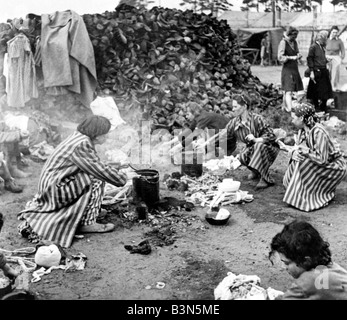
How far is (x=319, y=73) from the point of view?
9.86 m

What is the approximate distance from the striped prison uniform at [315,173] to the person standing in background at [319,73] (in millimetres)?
4591

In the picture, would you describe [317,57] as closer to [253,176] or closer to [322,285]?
[253,176]

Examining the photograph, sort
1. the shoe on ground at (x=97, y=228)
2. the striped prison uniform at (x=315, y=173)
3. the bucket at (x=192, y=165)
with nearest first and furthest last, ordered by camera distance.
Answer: the shoe on ground at (x=97, y=228) → the striped prison uniform at (x=315, y=173) → the bucket at (x=192, y=165)

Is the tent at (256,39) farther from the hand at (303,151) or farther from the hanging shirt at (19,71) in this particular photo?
the hand at (303,151)

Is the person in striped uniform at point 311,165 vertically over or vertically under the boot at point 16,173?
over

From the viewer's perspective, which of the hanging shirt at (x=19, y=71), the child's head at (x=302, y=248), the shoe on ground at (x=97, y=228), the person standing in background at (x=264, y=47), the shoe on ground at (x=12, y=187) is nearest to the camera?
the child's head at (x=302, y=248)

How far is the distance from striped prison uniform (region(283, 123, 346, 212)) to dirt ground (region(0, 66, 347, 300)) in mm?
124

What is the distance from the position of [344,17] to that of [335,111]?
16.7 metres

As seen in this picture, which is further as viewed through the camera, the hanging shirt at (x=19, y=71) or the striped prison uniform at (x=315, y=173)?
the hanging shirt at (x=19, y=71)

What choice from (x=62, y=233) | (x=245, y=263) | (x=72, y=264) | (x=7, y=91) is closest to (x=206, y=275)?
(x=245, y=263)

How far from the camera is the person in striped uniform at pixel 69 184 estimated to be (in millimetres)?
4664

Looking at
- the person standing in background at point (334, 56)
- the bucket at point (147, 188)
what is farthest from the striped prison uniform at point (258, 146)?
the person standing in background at point (334, 56)

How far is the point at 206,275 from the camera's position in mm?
4098

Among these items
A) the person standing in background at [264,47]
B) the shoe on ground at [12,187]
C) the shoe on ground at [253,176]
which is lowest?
the person standing in background at [264,47]
